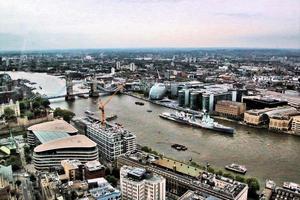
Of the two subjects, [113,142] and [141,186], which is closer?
[141,186]

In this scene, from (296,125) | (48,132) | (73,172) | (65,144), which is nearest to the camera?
(73,172)

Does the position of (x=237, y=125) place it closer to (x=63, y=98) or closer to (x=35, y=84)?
(x=63, y=98)

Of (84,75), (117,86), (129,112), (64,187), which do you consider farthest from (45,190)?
Answer: (84,75)

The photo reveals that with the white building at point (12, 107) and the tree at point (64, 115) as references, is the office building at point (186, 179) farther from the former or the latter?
the white building at point (12, 107)

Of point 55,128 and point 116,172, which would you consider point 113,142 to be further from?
point 55,128

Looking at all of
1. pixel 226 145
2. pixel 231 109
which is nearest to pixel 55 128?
pixel 226 145
